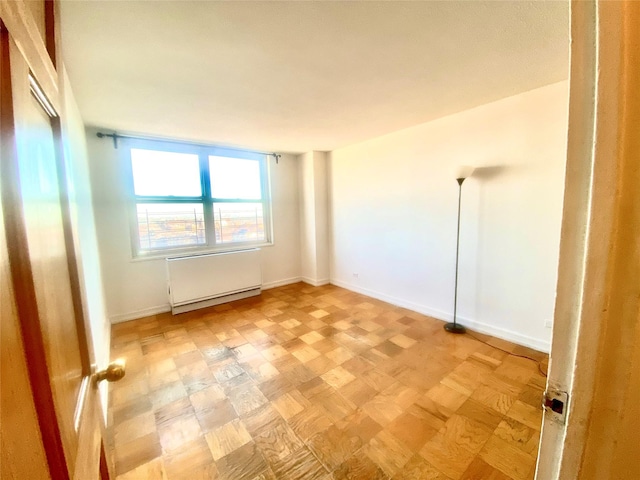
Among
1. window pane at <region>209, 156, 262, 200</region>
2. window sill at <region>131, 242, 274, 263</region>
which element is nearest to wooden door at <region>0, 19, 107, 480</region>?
window sill at <region>131, 242, 274, 263</region>

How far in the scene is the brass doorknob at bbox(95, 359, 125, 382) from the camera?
0.73m

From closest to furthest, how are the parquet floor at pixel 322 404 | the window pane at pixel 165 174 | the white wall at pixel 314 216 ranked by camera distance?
the parquet floor at pixel 322 404
the window pane at pixel 165 174
the white wall at pixel 314 216

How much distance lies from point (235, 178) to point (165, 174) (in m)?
0.96

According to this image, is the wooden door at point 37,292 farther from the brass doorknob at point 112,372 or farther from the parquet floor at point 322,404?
the parquet floor at point 322,404

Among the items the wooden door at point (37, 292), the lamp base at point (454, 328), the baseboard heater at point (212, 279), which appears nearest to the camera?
the wooden door at point (37, 292)

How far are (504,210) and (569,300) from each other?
7.99 feet

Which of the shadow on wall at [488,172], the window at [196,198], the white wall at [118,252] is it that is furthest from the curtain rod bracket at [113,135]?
the shadow on wall at [488,172]

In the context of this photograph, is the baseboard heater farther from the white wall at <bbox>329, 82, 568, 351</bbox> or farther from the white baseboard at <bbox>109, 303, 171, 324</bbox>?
the white wall at <bbox>329, 82, 568, 351</bbox>

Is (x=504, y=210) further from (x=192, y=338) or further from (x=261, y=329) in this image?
(x=192, y=338)

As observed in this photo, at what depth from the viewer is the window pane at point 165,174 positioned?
3.27 m

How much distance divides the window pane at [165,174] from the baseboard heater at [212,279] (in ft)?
3.06

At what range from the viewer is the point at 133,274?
326cm

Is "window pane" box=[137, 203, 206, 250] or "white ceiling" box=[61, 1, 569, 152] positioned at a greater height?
"white ceiling" box=[61, 1, 569, 152]

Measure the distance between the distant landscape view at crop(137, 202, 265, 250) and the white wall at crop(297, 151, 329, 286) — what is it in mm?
795
